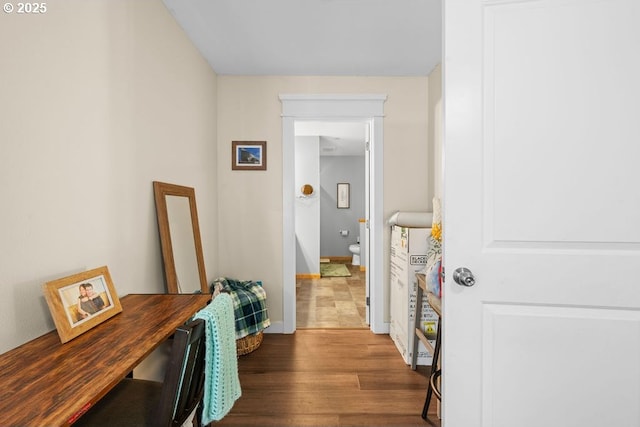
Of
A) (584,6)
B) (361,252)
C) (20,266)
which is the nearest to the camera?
(20,266)

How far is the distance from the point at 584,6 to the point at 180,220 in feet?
7.58

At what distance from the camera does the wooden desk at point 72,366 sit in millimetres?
660

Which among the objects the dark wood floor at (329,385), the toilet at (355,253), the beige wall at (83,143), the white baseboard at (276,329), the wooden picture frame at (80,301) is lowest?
the dark wood floor at (329,385)

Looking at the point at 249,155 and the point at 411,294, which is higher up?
the point at 249,155

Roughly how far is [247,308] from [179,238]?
A: 80 cm

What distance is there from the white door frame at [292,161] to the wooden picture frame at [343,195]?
4.16m

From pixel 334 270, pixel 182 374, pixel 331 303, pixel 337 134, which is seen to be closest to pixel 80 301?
pixel 182 374

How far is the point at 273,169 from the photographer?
2.94 m

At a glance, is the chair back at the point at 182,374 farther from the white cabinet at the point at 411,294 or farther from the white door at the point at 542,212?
the white cabinet at the point at 411,294

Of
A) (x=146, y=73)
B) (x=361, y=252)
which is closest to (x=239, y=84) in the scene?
(x=146, y=73)

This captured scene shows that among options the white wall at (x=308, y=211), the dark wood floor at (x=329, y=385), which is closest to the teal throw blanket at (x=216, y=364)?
the dark wood floor at (x=329, y=385)

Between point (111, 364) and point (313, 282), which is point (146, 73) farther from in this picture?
point (313, 282)

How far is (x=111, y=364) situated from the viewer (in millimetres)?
848

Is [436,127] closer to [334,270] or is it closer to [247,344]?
[247,344]
